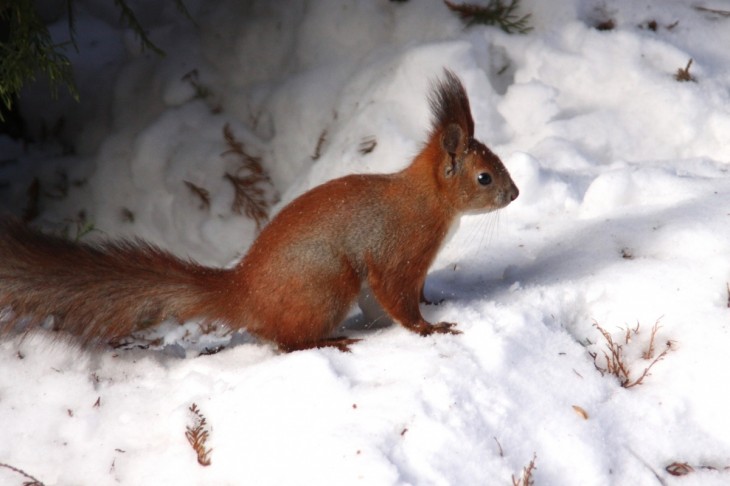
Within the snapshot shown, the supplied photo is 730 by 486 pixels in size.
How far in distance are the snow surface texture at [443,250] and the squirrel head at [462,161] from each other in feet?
1.08

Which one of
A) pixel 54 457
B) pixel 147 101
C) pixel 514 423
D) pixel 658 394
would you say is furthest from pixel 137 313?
pixel 147 101

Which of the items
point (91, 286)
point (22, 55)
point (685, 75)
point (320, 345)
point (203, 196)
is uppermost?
point (22, 55)

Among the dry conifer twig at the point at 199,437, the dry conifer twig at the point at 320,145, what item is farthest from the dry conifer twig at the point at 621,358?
the dry conifer twig at the point at 320,145

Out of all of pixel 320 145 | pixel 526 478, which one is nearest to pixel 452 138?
pixel 526 478

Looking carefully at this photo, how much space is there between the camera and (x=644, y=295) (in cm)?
255

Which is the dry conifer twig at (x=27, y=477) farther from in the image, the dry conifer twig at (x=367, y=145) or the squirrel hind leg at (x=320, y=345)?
the dry conifer twig at (x=367, y=145)

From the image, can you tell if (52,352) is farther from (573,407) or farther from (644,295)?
(644,295)

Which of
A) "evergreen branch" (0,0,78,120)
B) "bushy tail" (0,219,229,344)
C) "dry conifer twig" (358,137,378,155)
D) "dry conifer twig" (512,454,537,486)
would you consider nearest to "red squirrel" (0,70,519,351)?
"bushy tail" (0,219,229,344)

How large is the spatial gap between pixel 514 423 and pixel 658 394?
1.50 ft

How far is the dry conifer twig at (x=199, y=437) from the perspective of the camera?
6.59 ft

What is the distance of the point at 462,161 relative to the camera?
2586 millimetres

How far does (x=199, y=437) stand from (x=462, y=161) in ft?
3.81

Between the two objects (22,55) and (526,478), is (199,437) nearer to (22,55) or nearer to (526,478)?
(526,478)

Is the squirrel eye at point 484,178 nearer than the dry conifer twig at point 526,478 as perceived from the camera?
No
